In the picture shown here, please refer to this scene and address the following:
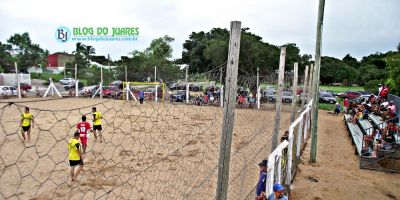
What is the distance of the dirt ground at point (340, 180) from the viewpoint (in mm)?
6254

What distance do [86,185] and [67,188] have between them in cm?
39

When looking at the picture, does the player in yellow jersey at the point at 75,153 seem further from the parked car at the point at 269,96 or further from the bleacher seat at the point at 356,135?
the parked car at the point at 269,96

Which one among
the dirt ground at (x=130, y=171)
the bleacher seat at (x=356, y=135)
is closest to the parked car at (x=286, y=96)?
the bleacher seat at (x=356, y=135)

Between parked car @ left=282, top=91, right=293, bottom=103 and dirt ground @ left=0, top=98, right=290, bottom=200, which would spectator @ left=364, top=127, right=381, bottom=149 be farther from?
parked car @ left=282, top=91, right=293, bottom=103

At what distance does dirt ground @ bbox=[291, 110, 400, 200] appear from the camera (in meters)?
6.25

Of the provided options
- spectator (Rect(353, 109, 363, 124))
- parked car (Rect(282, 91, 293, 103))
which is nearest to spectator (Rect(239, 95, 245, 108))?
parked car (Rect(282, 91, 293, 103))

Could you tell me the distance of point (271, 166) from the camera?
3484 millimetres

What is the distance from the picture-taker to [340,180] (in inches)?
280

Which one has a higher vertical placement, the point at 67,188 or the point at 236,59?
the point at 236,59

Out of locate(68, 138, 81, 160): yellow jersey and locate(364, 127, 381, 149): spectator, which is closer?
locate(68, 138, 81, 160): yellow jersey

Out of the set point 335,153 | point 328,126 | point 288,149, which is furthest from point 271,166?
point 328,126

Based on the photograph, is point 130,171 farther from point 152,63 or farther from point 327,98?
point 152,63

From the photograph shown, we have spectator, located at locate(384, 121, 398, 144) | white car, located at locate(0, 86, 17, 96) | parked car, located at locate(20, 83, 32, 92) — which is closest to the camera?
spectator, located at locate(384, 121, 398, 144)

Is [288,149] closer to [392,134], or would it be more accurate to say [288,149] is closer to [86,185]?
[86,185]
